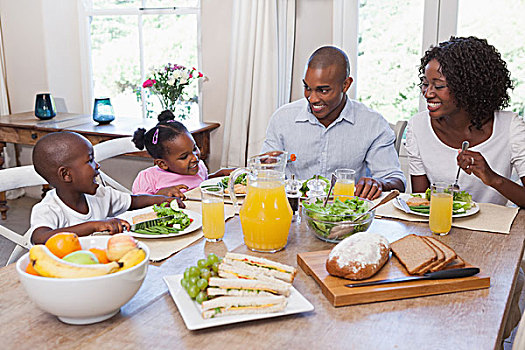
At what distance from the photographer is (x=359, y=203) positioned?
154 centimetres

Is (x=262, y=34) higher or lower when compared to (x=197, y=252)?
higher

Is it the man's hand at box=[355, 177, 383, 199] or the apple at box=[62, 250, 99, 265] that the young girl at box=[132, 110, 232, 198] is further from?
the apple at box=[62, 250, 99, 265]

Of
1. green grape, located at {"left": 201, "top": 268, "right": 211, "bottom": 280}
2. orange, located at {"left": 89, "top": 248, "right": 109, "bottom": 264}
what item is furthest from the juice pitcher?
orange, located at {"left": 89, "top": 248, "right": 109, "bottom": 264}

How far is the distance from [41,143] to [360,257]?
1.04 metres

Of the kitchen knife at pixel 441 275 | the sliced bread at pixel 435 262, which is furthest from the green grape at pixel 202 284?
the sliced bread at pixel 435 262

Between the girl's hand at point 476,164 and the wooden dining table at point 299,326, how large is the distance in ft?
2.07

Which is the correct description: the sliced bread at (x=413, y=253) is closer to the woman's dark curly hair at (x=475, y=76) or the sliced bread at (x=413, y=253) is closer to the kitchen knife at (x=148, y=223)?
the kitchen knife at (x=148, y=223)

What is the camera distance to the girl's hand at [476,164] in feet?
5.82

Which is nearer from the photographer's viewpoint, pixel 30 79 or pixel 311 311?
pixel 311 311

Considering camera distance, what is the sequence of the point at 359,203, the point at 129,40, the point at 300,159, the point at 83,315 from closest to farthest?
the point at 83,315 < the point at 359,203 < the point at 300,159 < the point at 129,40

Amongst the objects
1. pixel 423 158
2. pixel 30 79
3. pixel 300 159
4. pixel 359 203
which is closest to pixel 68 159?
pixel 359 203

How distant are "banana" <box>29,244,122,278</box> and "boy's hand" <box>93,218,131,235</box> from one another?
0.50 metres

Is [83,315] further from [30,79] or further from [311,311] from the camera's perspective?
[30,79]

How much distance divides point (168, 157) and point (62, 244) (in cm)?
133
